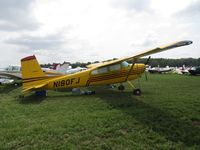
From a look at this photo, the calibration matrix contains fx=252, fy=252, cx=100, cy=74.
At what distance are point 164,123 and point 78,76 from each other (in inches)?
258

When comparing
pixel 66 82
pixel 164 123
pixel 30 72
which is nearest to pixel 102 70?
pixel 66 82

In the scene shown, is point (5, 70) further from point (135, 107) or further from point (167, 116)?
point (167, 116)

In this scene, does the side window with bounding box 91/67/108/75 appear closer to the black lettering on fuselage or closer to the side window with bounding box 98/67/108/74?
the side window with bounding box 98/67/108/74

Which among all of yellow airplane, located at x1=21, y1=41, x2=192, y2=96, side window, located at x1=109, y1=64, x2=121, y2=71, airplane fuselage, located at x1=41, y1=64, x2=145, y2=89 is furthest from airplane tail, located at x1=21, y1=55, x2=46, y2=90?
side window, located at x1=109, y1=64, x2=121, y2=71

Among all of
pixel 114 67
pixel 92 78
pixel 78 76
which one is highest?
pixel 114 67

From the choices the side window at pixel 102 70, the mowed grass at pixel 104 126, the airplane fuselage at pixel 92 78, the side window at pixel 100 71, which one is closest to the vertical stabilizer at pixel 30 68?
the airplane fuselage at pixel 92 78

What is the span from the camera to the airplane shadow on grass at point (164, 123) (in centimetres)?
537

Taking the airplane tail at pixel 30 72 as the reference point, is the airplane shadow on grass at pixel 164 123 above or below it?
below

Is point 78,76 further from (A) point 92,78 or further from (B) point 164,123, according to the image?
(B) point 164,123

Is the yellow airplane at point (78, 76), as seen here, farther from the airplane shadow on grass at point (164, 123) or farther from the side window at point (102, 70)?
the airplane shadow on grass at point (164, 123)

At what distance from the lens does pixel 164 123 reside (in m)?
6.34

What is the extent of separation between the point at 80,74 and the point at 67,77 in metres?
0.65

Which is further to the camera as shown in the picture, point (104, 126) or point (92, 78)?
point (92, 78)

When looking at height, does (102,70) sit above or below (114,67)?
below
